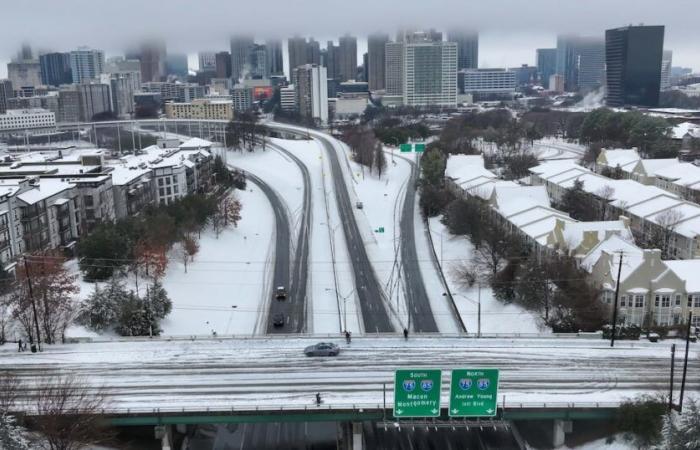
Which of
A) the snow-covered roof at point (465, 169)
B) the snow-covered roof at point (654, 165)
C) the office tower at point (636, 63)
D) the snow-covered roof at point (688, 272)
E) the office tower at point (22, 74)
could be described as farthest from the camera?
the office tower at point (22, 74)

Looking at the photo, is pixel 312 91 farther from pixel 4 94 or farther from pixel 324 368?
pixel 324 368

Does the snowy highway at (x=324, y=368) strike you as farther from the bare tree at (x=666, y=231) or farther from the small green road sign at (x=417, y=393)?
the bare tree at (x=666, y=231)

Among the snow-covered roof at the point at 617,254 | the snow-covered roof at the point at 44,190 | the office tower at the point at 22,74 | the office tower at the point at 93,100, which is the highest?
the office tower at the point at 22,74

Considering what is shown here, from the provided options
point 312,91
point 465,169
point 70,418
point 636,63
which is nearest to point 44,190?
point 70,418

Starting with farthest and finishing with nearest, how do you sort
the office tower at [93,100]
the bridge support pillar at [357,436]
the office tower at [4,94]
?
the office tower at [4,94], the office tower at [93,100], the bridge support pillar at [357,436]

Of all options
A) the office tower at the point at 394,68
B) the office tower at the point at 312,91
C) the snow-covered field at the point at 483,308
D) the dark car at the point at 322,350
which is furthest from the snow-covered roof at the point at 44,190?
the office tower at the point at 394,68

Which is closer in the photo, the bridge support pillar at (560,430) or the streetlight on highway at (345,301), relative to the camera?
the bridge support pillar at (560,430)
